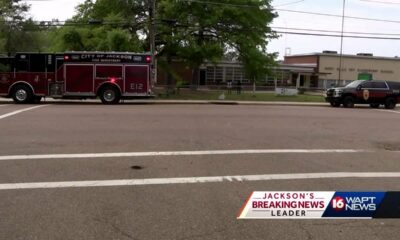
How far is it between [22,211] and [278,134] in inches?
360

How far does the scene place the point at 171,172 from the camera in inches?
328

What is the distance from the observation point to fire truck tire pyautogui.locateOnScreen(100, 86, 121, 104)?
1061 inches

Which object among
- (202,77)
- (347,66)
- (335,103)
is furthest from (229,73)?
(335,103)

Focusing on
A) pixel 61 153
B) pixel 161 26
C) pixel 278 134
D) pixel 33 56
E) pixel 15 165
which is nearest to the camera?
pixel 15 165

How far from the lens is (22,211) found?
5914 mm

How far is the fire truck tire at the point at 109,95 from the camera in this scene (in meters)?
26.9

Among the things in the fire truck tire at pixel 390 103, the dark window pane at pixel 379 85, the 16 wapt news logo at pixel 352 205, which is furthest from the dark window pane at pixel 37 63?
the 16 wapt news logo at pixel 352 205

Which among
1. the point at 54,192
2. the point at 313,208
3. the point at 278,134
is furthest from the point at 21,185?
the point at 278,134

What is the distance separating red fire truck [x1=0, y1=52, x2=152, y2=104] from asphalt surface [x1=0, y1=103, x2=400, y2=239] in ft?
32.8

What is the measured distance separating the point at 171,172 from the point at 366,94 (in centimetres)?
2647

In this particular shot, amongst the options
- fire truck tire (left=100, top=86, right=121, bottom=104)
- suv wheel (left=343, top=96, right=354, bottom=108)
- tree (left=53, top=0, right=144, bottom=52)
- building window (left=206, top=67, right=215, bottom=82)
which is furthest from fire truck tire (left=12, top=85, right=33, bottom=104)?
building window (left=206, top=67, right=215, bottom=82)

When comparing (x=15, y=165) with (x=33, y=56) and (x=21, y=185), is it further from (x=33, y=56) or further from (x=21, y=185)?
(x=33, y=56)

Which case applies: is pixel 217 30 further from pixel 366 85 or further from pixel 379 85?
pixel 379 85

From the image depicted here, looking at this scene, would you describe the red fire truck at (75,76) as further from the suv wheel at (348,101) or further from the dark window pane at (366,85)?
the dark window pane at (366,85)
